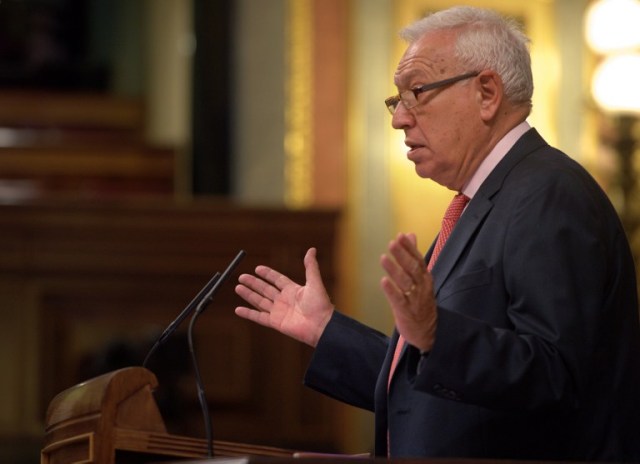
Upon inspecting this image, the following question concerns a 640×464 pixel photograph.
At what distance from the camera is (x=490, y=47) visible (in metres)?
2.39

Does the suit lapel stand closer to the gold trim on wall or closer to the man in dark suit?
the man in dark suit

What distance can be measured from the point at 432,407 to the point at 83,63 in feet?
23.4

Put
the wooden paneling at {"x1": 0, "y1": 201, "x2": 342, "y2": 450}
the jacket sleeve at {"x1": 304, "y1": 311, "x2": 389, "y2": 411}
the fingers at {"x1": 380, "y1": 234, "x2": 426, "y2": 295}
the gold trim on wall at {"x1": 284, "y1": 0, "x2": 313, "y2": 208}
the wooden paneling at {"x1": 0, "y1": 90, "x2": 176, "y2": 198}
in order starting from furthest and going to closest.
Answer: the wooden paneling at {"x1": 0, "y1": 90, "x2": 176, "y2": 198} → the gold trim on wall at {"x1": 284, "y1": 0, "x2": 313, "y2": 208} → the wooden paneling at {"x1": 0, "y1": 201, "x2": 342, "y2": 450} → the jacket sleeve at {"x1": 304, "y1": 311, "x2": 389, "y2": 411} → the fingers at {"x1": 380, "y1": 234, "x2": 426, "y2": 295}

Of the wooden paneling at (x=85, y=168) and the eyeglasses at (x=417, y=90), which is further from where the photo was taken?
the wooden paneling at (x=85, y=168)

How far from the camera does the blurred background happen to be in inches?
239

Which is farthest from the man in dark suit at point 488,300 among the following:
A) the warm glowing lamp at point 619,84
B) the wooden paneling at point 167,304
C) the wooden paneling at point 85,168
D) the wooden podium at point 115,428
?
the wooden paneling at point 85,168

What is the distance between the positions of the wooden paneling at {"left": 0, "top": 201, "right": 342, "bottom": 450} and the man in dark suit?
11.8 ft

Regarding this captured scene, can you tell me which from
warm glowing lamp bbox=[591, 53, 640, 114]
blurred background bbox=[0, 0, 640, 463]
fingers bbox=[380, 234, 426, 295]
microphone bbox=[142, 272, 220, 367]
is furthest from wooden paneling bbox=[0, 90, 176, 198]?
fingers bbox=[380, 234, 426, 295]

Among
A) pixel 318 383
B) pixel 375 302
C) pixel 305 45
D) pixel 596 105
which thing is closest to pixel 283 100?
pixel 305 45

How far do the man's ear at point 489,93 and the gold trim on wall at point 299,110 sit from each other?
196 inches

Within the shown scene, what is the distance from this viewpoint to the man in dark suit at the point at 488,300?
2002mm

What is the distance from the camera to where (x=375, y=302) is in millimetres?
7305

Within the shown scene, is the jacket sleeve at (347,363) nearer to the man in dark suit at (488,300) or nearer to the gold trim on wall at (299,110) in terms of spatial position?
the man in dark suit at (488,300)

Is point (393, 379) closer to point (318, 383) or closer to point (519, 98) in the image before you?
point (318, 383)
